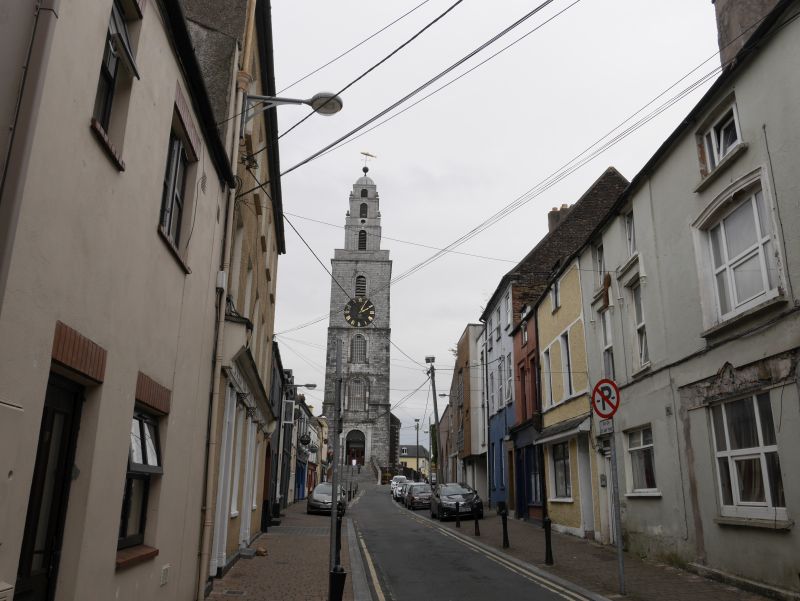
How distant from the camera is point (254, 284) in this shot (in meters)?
13.9

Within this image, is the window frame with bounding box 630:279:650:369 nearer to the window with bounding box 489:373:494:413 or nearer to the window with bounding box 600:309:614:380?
the window with bounding box 600:309:614:380

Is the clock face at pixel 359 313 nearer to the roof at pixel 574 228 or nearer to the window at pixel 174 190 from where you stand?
the roof at pixel 574 228

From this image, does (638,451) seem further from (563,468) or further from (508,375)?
(508,375)

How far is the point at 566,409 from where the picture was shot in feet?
62.4

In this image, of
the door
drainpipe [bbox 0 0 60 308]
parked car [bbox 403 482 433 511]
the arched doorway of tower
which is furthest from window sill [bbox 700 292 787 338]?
the arched doorway of tower

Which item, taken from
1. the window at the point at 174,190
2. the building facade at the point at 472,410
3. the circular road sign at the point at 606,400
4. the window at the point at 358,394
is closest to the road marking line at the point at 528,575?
the circular road sign at the point at 606,400

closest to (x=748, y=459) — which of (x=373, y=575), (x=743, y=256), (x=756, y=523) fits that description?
(x=756, y=523)

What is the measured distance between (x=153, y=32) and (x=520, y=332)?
2154 cm

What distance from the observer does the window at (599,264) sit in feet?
51.4

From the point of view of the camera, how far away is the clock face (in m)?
72.7

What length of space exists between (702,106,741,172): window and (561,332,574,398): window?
8.86 metres

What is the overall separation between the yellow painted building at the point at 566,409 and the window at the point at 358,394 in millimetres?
53810

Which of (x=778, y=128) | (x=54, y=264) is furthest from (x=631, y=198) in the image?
(x=54, y=264)

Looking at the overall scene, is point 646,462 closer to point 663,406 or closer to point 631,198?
point 663,406
